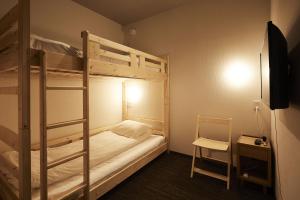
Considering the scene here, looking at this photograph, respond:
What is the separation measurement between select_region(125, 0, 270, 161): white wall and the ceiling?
15cm

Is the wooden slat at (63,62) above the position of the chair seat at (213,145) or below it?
above

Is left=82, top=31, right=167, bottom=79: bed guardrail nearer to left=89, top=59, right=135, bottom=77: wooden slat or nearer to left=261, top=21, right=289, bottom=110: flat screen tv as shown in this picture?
left=89, top=59, right=135, bottom=77: wooden slat

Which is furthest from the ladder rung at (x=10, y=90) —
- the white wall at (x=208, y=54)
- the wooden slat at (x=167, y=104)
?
the white wall at (x=208, y=54)

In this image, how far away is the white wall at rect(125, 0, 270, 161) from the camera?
2.50 metres

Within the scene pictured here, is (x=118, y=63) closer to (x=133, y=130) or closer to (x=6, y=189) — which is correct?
(x=133, y=130)

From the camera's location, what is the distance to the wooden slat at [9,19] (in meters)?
1.30

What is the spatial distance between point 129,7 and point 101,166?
297cm

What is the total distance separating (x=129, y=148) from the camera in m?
2.56

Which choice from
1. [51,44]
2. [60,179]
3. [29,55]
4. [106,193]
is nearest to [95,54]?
[51,44]

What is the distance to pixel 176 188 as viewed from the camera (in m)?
2.20

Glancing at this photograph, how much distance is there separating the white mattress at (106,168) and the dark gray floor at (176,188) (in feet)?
1.05

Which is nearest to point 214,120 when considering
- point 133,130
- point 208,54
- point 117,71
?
point 208,54

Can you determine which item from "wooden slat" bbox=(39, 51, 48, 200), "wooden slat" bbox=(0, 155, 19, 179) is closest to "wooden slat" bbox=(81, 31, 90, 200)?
"wooden slat" bbox=(39, 51, 48, 200)

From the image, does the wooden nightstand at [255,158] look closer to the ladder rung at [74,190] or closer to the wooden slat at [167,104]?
the wooden slat at [167,104]
